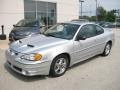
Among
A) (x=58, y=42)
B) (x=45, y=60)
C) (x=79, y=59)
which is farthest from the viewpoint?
(x=79, y=59)

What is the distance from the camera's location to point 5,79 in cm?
497

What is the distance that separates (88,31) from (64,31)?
0.95 meters

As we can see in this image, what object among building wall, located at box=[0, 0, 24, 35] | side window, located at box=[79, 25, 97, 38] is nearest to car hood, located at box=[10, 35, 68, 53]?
side window, located at box=[79, 25, 97, 38]

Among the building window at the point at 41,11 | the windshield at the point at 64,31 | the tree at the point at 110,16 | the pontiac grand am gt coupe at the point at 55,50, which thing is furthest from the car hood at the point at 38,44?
the tree at the point at 110,16

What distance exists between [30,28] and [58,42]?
5796 millimetres

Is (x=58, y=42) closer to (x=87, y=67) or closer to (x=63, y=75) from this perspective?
(x=63, y=75)

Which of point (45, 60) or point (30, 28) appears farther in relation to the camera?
point (30, 28)

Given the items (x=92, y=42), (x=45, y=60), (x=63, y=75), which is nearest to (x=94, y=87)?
(x=63, y=75)

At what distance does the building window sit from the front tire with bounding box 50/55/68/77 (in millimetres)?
11313

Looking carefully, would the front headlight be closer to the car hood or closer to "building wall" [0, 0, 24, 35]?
the car hood

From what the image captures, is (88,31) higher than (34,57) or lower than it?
higher

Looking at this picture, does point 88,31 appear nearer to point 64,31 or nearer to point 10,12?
point 64,31

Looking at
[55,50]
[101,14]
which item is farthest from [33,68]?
[101,14]

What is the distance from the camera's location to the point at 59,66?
5.20 meters
